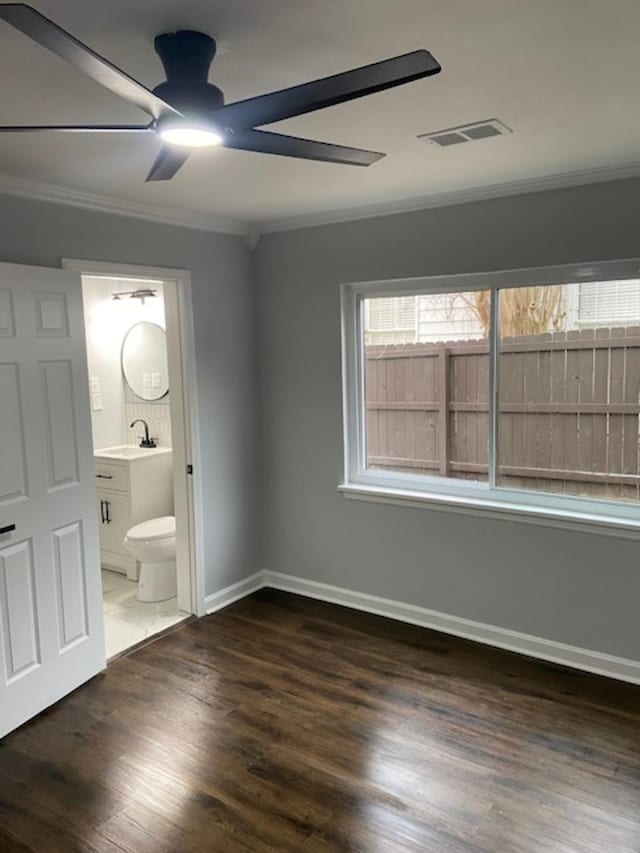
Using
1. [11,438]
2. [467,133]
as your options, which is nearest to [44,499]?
[11,438]

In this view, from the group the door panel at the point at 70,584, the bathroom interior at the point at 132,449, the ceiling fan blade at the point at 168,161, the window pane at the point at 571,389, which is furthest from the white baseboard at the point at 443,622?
the ceiling fan blade at the point at 168,161

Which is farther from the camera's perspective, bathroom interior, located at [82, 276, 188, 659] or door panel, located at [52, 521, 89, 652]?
bathroom interior, located at [82, 276, 188, 659]

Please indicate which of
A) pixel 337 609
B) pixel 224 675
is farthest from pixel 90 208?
pixel 337 609

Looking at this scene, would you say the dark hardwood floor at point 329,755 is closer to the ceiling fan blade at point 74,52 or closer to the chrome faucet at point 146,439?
the chrome faucet at point 146,439

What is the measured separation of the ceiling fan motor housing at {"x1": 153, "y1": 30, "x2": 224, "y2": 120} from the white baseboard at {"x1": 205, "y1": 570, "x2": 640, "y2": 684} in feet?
9.61

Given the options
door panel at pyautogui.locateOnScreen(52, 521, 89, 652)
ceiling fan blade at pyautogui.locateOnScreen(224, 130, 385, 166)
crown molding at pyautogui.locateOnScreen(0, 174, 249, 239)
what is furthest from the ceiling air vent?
door panel at pyautogui.locateOnScreen(52, 521, 89, 652)

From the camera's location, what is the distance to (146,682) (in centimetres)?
314

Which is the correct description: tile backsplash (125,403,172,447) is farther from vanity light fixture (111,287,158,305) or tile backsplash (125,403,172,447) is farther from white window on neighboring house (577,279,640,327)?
white window on neighboring house (577,279,640,327)

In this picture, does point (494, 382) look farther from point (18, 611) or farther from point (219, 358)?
point (18, 611)

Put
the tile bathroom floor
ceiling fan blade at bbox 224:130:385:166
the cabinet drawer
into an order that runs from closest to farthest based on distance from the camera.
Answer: ceiling fan blade at bbox 224:130:385:166
the tile bathroom floor
the cabinet drawer

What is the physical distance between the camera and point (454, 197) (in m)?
3.24

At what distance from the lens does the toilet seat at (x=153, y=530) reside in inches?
158

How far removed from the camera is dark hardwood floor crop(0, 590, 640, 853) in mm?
2150

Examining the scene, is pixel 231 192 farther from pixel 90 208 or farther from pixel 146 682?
pixel 146 682
